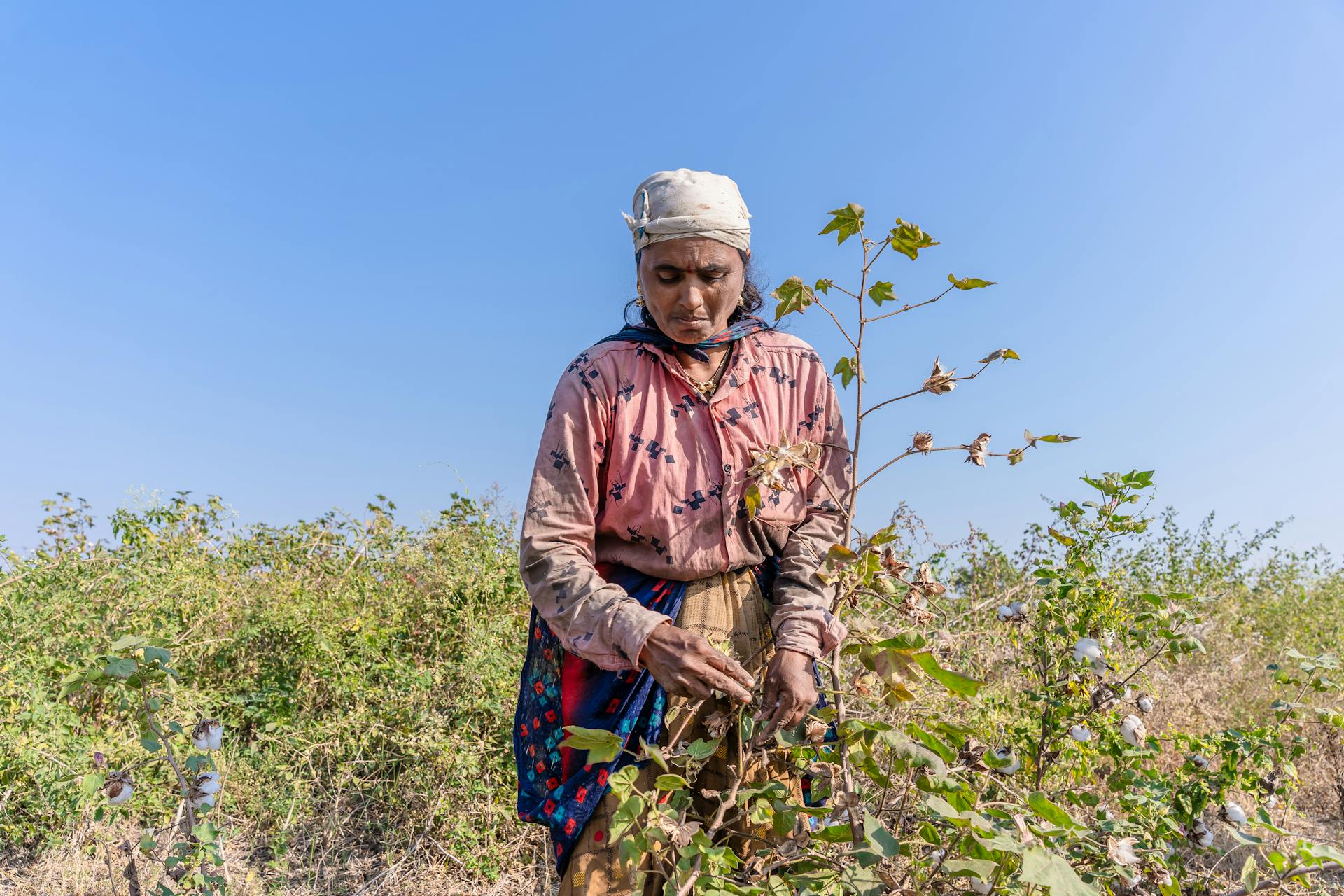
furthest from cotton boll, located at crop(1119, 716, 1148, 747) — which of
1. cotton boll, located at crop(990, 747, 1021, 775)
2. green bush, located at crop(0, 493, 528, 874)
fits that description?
green bush, located at crop(0, 493, 528, 874)

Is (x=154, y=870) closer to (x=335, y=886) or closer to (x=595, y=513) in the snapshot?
(x=335, y=886)

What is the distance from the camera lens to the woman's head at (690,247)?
5.74ft

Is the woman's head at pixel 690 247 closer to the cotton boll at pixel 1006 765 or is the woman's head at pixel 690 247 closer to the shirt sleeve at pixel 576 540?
the shirt sleeve at pixel 576 540

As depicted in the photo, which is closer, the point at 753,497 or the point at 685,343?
the point at 753,497

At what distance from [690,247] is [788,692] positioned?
85 cm

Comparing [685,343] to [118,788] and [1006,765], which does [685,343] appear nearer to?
[1006,765]

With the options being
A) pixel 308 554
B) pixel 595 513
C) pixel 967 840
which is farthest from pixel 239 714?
pixel 967 840

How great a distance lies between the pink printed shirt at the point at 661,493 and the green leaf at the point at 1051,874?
0.48 meters

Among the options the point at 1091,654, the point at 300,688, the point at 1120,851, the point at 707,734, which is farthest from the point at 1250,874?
the point at 300,688

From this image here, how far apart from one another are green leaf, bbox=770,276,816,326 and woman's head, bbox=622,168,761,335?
0.26 m

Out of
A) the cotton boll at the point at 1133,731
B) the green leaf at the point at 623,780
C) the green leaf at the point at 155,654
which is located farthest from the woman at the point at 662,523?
the cotton boll at the point at 1133,731

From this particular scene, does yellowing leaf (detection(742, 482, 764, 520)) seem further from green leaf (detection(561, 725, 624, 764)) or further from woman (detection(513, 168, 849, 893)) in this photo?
green leaf (detection(561, 725, 624, 764))

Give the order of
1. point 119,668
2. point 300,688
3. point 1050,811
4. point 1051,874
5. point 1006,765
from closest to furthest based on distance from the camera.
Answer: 1. point 1051,874
2. point 1050,811
3. point 1006,765
4. point 119,668
5. point 300,688

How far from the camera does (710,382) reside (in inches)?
73.0
